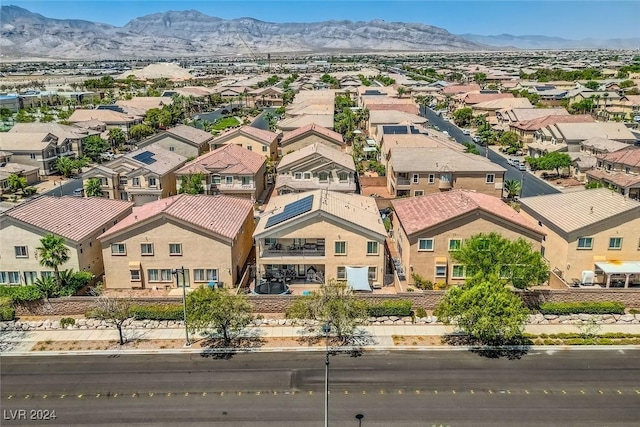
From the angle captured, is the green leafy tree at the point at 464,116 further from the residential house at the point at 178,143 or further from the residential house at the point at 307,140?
the residential house at the point at 178,143

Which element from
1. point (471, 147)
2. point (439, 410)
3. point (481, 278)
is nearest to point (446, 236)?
point (481, 278)

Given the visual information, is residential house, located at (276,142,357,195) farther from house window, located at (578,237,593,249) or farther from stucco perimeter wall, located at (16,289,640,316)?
house window, located at (578,237,593,249)

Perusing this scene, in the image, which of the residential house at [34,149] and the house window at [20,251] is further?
the residential house at [34,149]

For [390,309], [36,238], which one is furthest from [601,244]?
[36,238]

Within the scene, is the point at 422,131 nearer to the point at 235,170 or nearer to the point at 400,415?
the point at 235,170

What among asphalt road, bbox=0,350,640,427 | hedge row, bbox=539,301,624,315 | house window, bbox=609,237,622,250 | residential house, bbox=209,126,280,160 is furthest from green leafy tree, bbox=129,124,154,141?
house window, bbox=609,237,622,250

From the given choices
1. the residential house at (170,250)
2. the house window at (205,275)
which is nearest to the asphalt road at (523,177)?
the residential house at (170,250)
